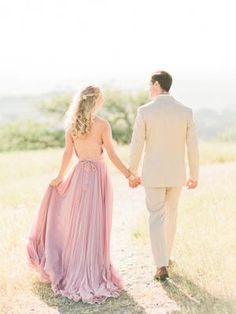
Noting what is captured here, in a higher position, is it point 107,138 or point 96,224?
point 107,138

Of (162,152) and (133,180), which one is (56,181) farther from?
(162,152)

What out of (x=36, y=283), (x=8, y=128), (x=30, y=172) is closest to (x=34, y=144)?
(x=8, y=128)

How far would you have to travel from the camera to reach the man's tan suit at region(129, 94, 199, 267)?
7617 millimetres

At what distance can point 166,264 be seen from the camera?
312 inches

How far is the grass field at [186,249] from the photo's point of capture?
7.33 m

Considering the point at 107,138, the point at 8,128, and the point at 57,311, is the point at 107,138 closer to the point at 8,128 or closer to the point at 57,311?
the point at 57,311

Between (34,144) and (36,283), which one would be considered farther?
(34,144)

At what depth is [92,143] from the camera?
24.6 feet

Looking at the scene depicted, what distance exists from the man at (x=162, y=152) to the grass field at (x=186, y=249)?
0.54 metres

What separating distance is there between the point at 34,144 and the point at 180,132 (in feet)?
124

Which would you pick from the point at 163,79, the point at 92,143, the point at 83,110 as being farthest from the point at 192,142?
the point at 83,110

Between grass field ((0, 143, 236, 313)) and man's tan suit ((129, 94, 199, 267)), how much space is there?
55 cm

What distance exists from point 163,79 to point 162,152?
29.5 inches

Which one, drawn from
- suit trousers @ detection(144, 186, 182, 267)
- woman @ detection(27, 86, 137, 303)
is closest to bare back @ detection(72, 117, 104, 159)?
woman @ detection(27, 86, 137, 303)
